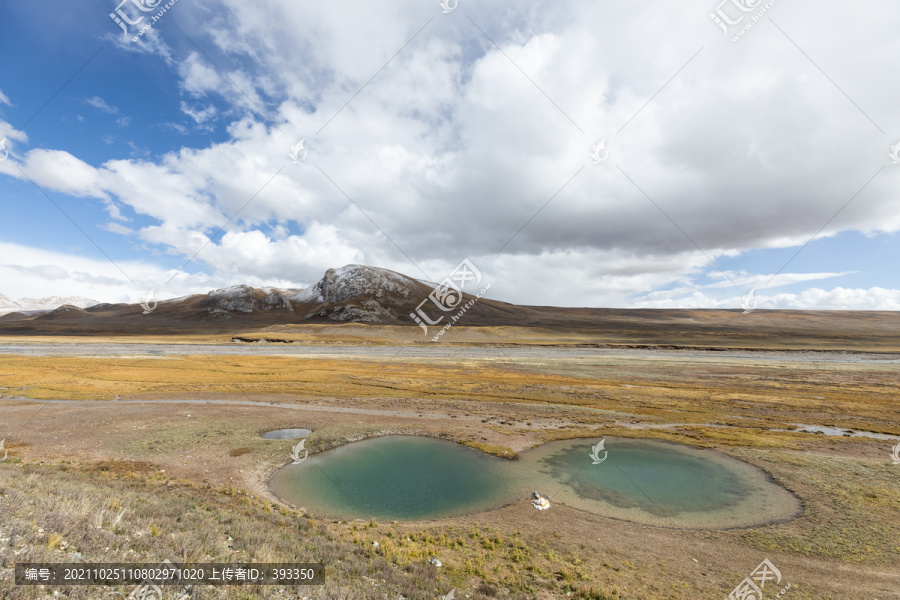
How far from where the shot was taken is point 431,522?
734 inches

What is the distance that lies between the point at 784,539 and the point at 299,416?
38391 mm

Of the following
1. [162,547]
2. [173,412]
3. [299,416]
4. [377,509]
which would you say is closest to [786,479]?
[377,509]

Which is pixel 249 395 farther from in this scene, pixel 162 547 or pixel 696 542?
pixel 696 542

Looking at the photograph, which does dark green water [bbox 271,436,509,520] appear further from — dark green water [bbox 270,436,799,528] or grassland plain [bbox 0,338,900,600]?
grassland plain [bbox 0,338,900,600]

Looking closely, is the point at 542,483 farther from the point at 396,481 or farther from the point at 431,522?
the point at 396,481

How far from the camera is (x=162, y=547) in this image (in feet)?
36.0

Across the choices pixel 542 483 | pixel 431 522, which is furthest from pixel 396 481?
pixel 542 483

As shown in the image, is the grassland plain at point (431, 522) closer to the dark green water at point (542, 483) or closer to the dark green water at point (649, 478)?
the dark green water at point (542, 483)

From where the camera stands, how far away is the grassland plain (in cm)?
1232

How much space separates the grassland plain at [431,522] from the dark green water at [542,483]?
1405 millimetres

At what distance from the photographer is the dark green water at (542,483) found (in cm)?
2038

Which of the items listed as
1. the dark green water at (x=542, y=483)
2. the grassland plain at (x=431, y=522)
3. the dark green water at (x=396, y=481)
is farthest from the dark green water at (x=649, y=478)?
the dark green water at (x=396, y=481)

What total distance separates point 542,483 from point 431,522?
343 inches

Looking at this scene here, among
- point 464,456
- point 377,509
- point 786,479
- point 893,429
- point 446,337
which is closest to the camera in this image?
point 377,509
